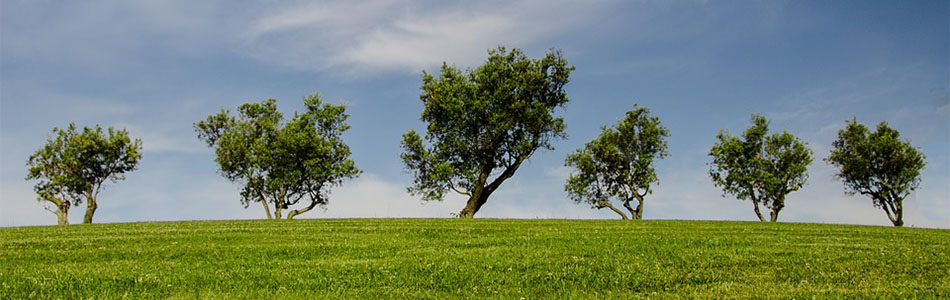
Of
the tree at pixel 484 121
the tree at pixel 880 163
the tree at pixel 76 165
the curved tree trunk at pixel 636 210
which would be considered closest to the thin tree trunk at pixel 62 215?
the tree at pixel 76 165

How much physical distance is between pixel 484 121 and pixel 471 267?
34.5 metres

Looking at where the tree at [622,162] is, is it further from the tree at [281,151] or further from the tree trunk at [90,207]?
the tree trunk at [90,207]

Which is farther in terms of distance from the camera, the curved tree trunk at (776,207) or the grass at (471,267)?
the curved tree trunk at (776,207)

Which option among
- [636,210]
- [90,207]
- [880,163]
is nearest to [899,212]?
[880,163]

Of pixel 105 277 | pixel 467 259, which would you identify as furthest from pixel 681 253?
pixel 105 277

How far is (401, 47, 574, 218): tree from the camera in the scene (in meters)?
48.0

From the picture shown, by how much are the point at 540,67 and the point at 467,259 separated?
36.0 metres

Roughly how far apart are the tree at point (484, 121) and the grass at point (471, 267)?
26409 mm

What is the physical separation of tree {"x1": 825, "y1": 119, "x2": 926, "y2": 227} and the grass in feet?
127

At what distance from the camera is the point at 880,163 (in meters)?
54.7

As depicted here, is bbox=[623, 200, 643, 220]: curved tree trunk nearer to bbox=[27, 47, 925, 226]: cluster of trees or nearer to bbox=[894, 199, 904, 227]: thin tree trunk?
bbox=[27, 47, 925, 226]: cluster of trees

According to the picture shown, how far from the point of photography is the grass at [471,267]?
12242mm

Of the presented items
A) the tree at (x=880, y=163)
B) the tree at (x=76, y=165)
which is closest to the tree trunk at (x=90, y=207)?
the tree at (x=76, y=165)

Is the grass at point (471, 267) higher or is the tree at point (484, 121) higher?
the tree at point (484, 121)
